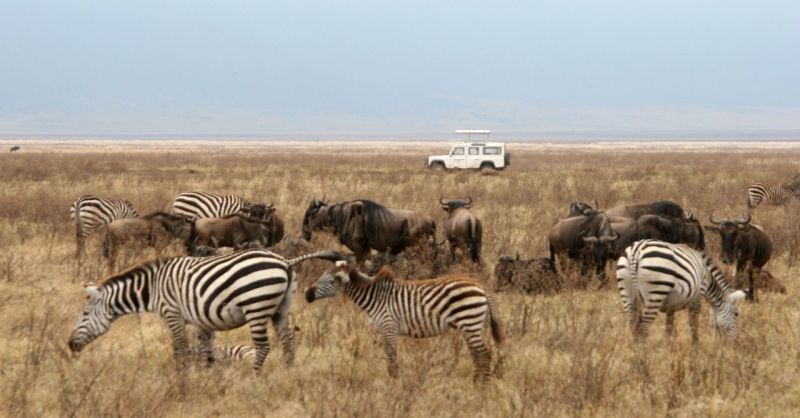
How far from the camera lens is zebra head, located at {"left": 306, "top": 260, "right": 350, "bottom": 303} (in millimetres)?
8516

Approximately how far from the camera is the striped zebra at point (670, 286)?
9109 millimetres

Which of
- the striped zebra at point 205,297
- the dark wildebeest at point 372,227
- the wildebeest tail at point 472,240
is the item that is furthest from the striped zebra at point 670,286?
the dark wildebeest at point 372,227

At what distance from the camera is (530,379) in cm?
822

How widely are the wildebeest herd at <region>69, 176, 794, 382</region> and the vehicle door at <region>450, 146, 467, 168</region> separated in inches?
1161

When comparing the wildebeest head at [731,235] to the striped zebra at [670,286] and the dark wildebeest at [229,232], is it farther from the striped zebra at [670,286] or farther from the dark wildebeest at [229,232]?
the dark wildebeest at [229,232]

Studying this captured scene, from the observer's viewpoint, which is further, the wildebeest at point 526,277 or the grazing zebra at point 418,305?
the wildebeest at point 526,277

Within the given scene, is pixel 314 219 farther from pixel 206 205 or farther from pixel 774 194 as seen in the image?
pixel 774 194

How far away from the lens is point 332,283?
8617 millimetres

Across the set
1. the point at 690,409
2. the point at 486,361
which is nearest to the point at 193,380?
the point at 486,361

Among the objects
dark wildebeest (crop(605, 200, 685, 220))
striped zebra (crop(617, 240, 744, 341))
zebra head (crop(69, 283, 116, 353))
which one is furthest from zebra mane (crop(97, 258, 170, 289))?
dark wildebeest (crop(605, 200, 685, 220))

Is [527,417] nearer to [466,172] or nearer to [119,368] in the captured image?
[119,368]

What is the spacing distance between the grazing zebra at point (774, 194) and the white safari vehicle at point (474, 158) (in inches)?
771

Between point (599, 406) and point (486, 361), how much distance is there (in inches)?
39.8

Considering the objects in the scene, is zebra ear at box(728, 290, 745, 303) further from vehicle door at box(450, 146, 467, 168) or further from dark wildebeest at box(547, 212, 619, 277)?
vehicle door at box(450, 146, 467, 168)
